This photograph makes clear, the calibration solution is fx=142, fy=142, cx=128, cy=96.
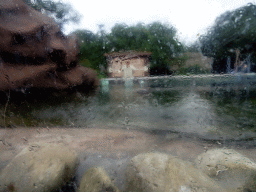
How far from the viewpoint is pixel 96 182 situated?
37.1 inches

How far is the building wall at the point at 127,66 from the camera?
4.23 feet

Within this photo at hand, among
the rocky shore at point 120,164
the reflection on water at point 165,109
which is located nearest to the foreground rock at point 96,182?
the rocky shore at point 120,164

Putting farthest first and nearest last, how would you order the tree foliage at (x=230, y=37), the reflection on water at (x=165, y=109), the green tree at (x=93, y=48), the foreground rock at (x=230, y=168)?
the reflection on water at (x=165, y=109)
the green tree at (x=93, y=48)
the tree foliage at (x=230, y=37)
the foreground rock at (x=230, y=168)

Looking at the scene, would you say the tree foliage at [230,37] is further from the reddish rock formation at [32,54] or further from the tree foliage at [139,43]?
the reddish rock formation at [32,54]

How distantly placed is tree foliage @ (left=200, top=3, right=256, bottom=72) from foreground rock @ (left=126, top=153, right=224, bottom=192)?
885 millimetres

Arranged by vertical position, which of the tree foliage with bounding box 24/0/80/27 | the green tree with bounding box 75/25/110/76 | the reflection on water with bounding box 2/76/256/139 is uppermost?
the tree foliage with bounding box 24/0/80/27

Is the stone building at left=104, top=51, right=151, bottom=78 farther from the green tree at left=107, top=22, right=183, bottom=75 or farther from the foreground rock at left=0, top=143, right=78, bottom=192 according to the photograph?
the foreground rock at left=0, top=143, right=78, bottom=192

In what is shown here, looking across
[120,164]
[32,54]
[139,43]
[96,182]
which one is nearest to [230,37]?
[139,43]

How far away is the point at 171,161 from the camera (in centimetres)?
101

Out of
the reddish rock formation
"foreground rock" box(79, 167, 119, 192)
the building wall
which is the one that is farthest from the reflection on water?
"foreground rock" box(79, 167, 119, 192)

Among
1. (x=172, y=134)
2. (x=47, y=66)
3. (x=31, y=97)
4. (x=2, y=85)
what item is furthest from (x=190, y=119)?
(x=2, y=85)

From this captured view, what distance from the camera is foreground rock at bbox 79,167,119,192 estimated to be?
90 cm

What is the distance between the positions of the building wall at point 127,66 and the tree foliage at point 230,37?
0.51 metres

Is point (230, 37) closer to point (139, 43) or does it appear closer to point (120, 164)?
point (139, 43)
